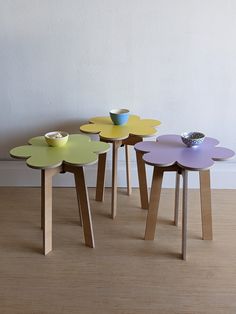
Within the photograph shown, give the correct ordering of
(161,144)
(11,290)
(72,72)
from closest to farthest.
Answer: (11,290), (161,144), (72,72)

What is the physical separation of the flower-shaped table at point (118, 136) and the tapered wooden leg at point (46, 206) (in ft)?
1.02

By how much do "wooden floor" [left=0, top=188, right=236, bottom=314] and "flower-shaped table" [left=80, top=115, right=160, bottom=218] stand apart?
0.28 ft

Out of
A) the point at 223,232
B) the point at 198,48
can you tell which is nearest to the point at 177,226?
the point at 223,232

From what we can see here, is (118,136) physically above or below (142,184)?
above

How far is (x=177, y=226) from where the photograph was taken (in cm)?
163

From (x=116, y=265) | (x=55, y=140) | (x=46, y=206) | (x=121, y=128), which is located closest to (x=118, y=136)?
(x=121, y=128)

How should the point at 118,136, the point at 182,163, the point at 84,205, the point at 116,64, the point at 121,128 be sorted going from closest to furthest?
the point at 182,163 → the point at 84,205 → the point at 118,136 → the point at 121,128 → the point at 116,64

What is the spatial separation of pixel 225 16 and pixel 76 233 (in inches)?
44.6

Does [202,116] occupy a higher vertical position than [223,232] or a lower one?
higher

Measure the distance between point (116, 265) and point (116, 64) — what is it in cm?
92

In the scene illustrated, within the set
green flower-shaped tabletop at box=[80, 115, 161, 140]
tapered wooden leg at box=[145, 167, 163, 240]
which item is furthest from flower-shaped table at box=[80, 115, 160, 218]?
tapered wooden leg at box=[145, 167, 163, 240]

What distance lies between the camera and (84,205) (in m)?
1.47

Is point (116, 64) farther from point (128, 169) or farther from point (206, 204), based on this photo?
point (206, 204)

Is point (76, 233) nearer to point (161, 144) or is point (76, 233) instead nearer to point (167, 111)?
point (161, 144)
